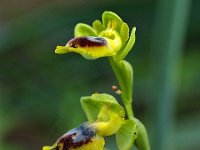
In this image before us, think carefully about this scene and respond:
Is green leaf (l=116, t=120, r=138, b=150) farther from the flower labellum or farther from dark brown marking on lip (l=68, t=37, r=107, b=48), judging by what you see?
dark brown marking on lip (l=68, t=37, r=107, b=48)

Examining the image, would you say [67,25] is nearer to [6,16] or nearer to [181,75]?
[181,75]

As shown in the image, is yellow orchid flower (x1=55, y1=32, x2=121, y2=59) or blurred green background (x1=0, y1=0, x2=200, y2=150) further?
blurred green background (x1=0, y1=0, x2=200, y2=150)

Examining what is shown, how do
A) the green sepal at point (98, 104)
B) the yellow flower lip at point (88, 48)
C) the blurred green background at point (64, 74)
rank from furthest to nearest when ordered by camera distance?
1. the blurred green background at point (64, 74)
2. the green sepal at point (98, 104)
3. the yellow flower lip at point (88, 48)

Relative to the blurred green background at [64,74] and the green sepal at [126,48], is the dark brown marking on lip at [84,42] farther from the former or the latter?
the blurred green background at [64,74]

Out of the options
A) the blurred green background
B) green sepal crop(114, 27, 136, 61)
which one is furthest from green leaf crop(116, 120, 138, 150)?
the blurred green background

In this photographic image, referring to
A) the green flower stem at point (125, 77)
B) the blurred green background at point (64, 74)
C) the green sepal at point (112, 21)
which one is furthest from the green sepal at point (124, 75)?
the blurred green background at point (64, 74)

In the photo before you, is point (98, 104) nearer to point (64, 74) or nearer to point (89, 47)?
point (89, 47)
